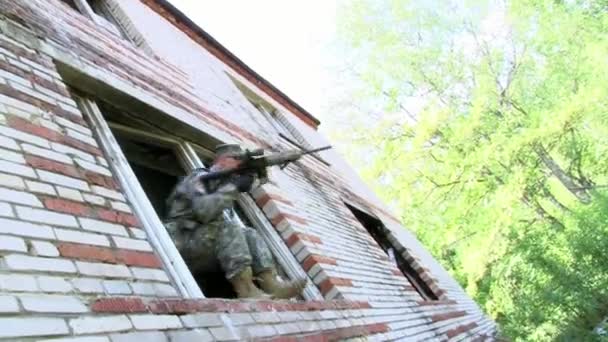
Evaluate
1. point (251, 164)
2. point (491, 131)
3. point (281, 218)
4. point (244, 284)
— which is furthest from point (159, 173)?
point (491, 131)

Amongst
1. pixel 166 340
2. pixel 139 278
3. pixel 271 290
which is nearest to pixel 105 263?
pixel 139 278

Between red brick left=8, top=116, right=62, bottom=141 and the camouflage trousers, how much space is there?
82cm

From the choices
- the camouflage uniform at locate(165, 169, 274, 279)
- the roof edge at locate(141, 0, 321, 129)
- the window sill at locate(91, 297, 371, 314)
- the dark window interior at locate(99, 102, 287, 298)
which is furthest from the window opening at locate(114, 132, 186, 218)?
the roof edge at locate(141, 0, 321, 129)

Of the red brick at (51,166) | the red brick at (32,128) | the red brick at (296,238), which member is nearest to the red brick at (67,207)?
the red brick at (51,166)

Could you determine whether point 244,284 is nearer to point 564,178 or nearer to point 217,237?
point 217,237

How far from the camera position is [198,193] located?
9.69 feet

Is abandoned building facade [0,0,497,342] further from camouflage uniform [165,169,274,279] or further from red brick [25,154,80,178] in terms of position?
camouflage uniform [165,169,274,279]

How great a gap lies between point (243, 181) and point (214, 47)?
5392 mm

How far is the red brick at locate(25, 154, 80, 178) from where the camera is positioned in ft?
6.68

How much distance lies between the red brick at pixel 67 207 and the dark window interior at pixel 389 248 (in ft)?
18.2

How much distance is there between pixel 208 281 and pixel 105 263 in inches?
56.4

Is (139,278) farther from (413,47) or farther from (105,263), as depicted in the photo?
(413,47)

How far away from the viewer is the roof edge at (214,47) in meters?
6.92

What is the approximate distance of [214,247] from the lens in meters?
2.90
